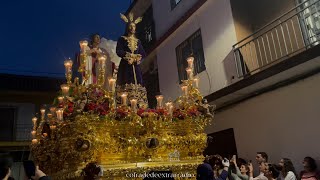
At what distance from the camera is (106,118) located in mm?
5320

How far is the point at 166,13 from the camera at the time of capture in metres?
13.6

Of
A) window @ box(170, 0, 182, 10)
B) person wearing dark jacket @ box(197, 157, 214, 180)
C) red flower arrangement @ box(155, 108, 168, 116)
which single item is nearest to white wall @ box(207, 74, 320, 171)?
red flower arrangement @ box(155, 108, 168, 116)

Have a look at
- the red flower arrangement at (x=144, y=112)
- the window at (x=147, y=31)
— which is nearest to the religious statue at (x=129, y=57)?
the red flower arrangement at (x=144, y=112)

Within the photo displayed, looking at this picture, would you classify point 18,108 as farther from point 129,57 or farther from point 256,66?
point 256,66

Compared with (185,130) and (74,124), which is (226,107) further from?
(74,124)

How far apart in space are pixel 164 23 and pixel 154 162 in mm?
9094

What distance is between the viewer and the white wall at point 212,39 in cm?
960

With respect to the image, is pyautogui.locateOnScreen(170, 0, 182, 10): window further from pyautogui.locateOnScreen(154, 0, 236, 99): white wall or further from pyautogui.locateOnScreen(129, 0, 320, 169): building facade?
pyautogui.locateOnScreen(154, 0, 236, 99): white wall

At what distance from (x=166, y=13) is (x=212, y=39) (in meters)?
3.96

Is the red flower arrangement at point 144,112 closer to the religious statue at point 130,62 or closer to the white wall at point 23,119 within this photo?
the religious statue at point 130,62

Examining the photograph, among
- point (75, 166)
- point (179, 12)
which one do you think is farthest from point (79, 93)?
point (179, 12)

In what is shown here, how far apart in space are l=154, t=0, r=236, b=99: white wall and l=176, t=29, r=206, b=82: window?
0.19 meters

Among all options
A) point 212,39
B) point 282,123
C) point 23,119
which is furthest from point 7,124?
point 282,123

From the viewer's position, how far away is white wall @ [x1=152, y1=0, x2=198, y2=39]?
12.2 metres
